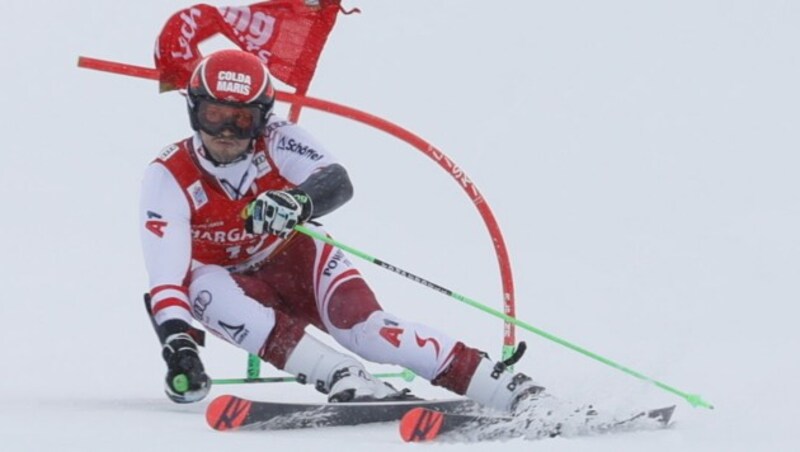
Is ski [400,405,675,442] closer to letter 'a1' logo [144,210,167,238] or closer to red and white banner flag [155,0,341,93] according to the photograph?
letter 'a1' logo [144,210,167,238]

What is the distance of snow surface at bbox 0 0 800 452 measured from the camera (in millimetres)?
6660

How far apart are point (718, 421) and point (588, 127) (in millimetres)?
12360

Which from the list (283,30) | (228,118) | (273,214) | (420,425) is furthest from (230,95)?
(420,425)

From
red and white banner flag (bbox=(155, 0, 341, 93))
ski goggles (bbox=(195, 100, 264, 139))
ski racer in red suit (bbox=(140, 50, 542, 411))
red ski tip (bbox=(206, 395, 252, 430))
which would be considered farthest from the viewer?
red and white banner flag (bbox=(155, 0, 341, 93))

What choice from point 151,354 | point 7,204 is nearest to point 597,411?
point 151,354

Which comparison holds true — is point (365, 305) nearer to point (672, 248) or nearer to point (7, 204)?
point (672, 248)

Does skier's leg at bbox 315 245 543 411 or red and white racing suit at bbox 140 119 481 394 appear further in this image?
red and white racing suit at bbox 140 119 481 394

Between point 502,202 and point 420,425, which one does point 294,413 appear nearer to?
point 420,425

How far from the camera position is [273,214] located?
5.66 meters

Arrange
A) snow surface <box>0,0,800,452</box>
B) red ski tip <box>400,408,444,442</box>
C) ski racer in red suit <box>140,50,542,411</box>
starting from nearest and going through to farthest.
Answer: red ski tip <box>400,408,444,442</box>, ski racer in red suit <box>140,50,542,411</box>, snow surface <box>0,0,800,452</box>

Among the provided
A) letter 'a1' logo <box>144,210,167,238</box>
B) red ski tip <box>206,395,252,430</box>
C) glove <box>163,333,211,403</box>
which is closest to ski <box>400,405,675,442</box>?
red ski tip <box>206,395,252,430</box>

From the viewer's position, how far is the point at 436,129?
1814cm

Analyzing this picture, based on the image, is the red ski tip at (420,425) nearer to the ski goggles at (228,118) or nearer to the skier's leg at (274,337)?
the skier's leg at (274,337)

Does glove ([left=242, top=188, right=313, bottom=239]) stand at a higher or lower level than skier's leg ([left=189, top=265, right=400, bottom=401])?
higher
